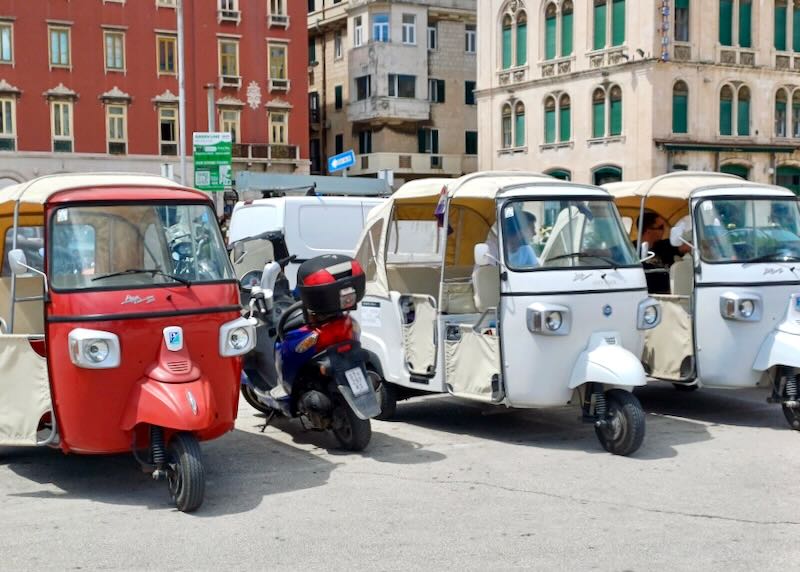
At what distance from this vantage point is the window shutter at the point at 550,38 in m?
45.7

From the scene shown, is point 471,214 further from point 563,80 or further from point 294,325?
point 563,80

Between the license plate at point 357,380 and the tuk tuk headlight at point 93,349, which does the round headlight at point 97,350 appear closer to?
the tuk tuk headlight at point 93,349

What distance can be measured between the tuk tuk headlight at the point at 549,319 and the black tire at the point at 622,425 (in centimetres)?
65

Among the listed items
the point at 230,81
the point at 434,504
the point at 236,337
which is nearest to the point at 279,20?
the point at 230,81

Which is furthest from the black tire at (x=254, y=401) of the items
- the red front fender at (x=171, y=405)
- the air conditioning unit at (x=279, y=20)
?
the air conditioning unit at (x=279, y=20)

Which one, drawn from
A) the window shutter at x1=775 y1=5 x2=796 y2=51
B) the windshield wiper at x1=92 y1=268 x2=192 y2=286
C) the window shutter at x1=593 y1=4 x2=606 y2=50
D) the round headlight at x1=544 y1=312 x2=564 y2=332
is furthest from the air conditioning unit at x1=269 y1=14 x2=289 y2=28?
the windshield wiper at x1=92 y1=268 x2=192 y2=286

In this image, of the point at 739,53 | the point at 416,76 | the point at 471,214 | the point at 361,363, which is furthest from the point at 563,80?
the point at 361,363

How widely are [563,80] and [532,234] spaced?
121 feet

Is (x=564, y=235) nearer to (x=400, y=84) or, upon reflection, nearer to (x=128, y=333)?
(x=128, y=333)

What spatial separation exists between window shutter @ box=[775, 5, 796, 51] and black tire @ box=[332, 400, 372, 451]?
131 feet

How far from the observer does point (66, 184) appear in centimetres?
780

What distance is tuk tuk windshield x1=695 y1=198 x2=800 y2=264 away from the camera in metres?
10.3

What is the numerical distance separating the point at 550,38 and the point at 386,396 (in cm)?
3751

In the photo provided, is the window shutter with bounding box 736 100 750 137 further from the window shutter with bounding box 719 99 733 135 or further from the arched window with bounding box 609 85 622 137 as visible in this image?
the arched window with bounding box 609 85 622 137
